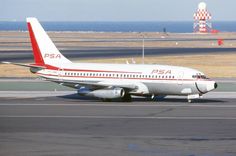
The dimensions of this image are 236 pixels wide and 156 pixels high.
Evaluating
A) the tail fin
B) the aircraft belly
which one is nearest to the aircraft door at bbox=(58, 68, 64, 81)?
the tail fin

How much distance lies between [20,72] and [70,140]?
4578cm

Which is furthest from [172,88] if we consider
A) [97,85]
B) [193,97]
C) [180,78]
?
[97,85]

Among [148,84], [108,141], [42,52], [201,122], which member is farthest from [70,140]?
[42,52]

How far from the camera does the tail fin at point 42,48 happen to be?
191 feet

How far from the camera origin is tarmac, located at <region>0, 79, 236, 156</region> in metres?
32.1

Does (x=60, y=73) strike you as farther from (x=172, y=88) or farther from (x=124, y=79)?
(x=172, y=88)

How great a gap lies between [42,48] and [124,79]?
24.6ft

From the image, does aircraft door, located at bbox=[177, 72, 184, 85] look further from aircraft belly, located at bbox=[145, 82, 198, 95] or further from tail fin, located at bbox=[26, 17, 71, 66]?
tail fin, located at bbox=[26, 17, 71, 66]

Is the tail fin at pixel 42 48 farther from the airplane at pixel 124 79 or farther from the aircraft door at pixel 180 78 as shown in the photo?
the aircraft door at pixel 180 78

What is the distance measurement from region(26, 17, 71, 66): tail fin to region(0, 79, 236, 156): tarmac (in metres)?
2.81

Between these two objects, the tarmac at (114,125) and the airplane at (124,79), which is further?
the airplane at (124,79)

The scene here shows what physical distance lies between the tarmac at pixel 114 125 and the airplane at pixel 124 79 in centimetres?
89

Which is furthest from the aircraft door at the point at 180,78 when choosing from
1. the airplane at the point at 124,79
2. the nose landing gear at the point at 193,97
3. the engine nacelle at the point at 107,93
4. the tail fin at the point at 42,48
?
the tail fin at the point at 42,48

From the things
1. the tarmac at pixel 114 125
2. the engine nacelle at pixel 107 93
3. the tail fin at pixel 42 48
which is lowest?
the tarmac at pixel 114 125
